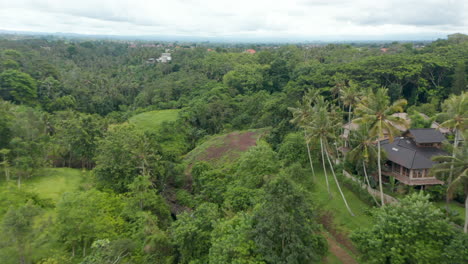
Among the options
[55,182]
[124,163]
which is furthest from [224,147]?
[55,182]

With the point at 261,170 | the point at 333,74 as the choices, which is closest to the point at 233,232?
the point at 261,170

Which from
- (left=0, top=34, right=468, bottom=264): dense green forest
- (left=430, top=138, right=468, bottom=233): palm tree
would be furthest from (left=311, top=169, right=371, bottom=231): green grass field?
(left=430, top=138, right=468, bottom=233): palm tree

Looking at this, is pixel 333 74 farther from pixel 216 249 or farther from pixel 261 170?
pixel 216 249

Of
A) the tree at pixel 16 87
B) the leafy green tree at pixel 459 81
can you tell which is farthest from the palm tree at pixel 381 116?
the tree at pixel 16 87

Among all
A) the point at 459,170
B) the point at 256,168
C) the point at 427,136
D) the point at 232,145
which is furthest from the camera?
the point at 232,145

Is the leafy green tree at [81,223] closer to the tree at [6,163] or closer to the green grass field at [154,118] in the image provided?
the tree at [6,163]

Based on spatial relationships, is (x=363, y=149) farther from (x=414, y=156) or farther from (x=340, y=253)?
(x=340, y=253)
